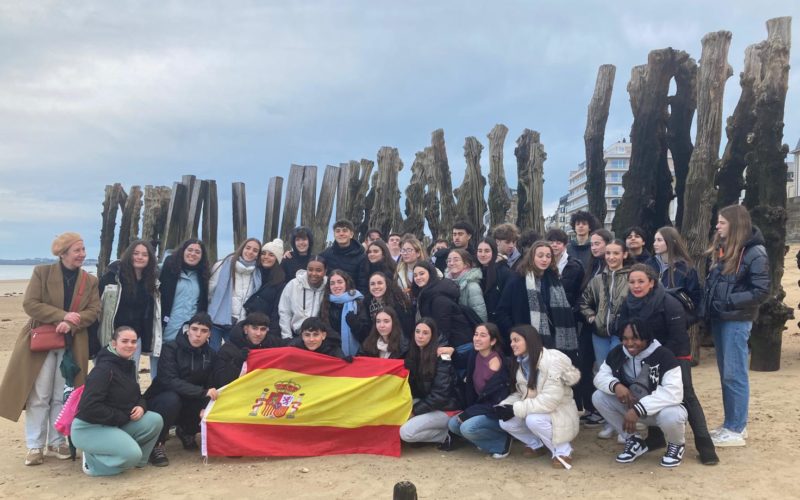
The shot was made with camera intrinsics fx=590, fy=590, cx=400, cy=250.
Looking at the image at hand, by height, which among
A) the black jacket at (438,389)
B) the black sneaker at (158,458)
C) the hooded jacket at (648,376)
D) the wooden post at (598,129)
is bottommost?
the black sneaker at (158,458)

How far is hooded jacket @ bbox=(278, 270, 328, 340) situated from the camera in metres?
6.39

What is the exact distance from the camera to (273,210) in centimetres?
1119

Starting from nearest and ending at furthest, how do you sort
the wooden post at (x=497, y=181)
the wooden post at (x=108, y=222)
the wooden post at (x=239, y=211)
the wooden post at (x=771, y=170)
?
the wooden post at (x=771, y=170)
the wooden post at (x=497, y=181)
the wooden post at (x=239, y=211)
the wooden post at (x=108, y=222)

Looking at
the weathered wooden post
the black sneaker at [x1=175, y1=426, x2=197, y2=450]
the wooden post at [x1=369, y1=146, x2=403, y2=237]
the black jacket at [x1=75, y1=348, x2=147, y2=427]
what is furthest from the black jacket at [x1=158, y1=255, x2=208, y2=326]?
the weathered wooden post

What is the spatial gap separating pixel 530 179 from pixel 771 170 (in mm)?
3430

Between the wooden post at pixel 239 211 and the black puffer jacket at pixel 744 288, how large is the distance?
8.60 metres

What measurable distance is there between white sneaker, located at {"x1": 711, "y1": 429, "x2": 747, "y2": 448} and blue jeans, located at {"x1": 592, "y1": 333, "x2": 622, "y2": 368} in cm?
117

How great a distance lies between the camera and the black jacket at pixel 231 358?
5.80 meters

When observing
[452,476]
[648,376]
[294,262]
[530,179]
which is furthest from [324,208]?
[648,376]

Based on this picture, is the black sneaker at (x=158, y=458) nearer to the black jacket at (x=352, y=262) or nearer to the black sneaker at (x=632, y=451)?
the black jacket at (x=352, y=262)

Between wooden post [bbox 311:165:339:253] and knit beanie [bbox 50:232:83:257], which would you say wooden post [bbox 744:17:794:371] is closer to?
wooden post [bbox 311:165:339:253]

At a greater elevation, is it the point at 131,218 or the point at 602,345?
the point at 131,218

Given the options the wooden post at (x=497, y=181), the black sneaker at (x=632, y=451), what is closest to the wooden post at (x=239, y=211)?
the wooden post at (x=497, y=181)

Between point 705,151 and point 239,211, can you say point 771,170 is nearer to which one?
point 705,151
